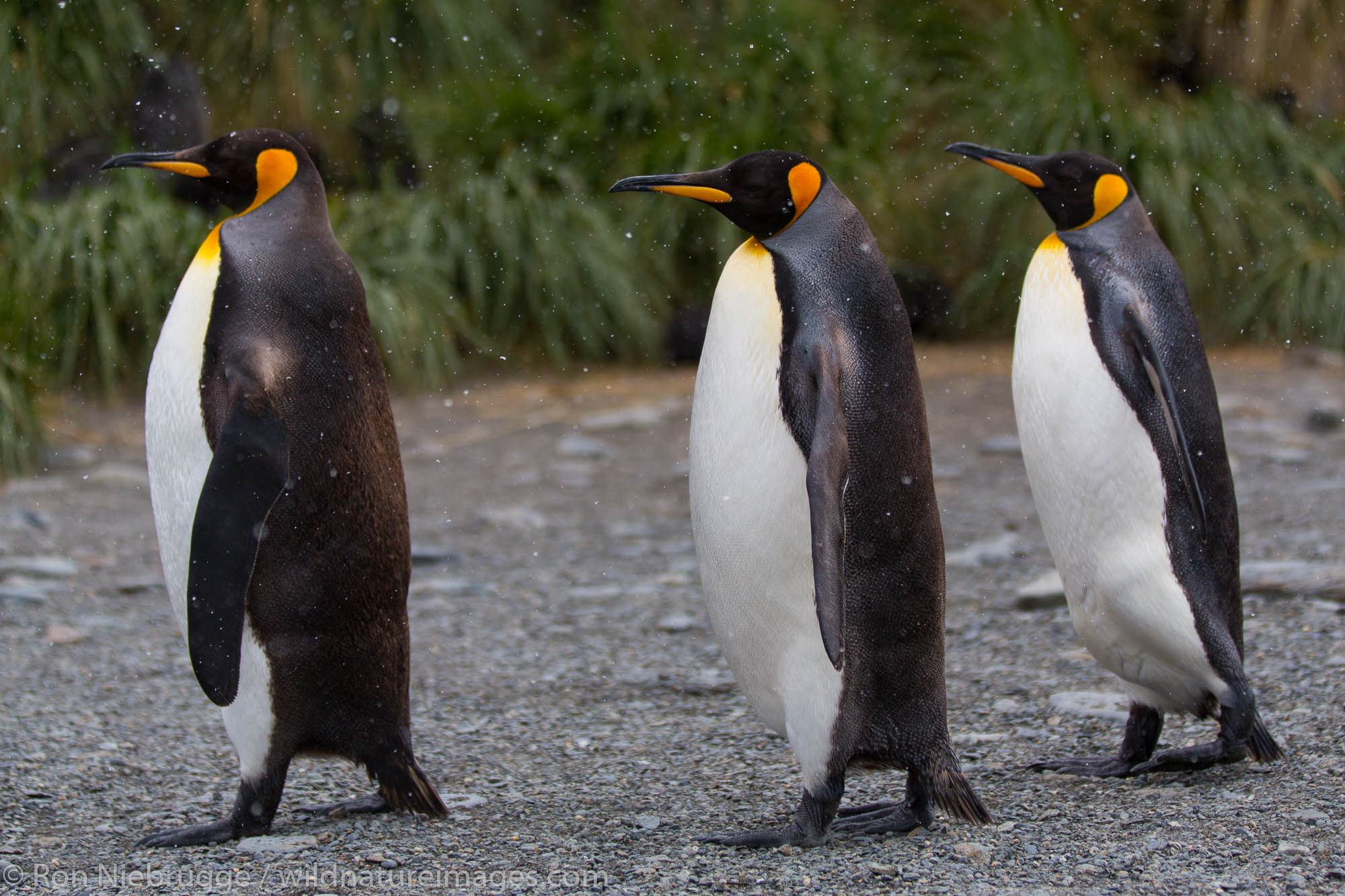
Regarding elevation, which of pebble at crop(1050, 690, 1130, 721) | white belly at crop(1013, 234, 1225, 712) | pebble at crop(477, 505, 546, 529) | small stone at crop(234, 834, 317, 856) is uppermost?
white belly at crop(1013, 234, 1225, 712)

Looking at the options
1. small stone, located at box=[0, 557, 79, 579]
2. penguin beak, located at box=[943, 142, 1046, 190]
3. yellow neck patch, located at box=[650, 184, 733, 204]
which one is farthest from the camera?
small stone, located at box=[0, 557, 79, 579]

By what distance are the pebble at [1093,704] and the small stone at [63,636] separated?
2.70 meters

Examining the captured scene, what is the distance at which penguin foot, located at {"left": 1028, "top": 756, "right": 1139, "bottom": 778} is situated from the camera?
114 inches

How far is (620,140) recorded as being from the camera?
9180mm

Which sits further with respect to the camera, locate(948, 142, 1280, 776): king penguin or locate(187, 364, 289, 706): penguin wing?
locate(948, 142, 1280, 776): king penguin

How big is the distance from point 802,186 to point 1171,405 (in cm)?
88

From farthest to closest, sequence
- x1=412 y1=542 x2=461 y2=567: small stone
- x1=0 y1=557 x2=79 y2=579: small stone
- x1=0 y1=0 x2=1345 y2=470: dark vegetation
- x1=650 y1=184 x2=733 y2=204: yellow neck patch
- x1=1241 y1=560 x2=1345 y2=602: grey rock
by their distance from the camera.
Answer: x1=0 y1=0 x2=1345 y2=470: dark vegetation
x1=412 y1=542 x2=461 y2=567: small stone
x1=0 y1=557 x2=79 y2=579: small stone
x1=1241 y1=560 x2=1345 y2=602: grey rock
x1=650 y1=184 x2=733 y2=204: yellow neck patch

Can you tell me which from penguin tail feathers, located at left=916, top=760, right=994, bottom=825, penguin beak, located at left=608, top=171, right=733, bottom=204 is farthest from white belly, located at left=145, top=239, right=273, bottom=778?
penguin tail feathers, located at left=916, top=760, right=994, bottom=825

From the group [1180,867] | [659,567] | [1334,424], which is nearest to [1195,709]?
[1180,867]

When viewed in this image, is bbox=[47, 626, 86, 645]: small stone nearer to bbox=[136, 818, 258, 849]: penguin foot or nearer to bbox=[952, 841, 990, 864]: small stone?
bbox=[136, 818, 258, 849]: penguin foot

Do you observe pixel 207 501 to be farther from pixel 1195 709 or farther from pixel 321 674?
pixel 1195 709

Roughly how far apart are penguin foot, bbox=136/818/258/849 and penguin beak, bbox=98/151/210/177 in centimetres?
113

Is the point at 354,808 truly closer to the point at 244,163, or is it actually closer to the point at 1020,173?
the point at 244,163

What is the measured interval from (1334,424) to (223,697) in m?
5.83
